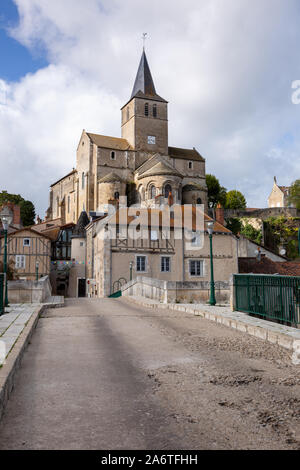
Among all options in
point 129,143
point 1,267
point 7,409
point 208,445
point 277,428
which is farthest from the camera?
point 129,143

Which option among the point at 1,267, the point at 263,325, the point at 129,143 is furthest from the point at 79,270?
the point at 263,325

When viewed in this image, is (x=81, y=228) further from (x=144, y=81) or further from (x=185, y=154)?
(x=144, y=81)

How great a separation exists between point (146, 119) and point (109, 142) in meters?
6.68

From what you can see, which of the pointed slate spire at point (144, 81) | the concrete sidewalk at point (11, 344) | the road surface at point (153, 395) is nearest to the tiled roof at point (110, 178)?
the pointed slate spire at point (144, 81)

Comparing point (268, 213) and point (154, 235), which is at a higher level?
point (268, 213)

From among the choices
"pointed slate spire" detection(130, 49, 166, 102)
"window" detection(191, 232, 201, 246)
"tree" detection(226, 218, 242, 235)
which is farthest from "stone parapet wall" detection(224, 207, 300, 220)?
"pointed slate spire" detection(130, 49, 166, 102)

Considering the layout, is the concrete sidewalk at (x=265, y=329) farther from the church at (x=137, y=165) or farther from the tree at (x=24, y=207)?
the tree at (x=24, y=207)

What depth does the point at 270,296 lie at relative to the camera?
942 centimetres

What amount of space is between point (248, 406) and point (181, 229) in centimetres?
2479

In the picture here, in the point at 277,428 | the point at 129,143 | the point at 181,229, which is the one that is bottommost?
the point at 277,428

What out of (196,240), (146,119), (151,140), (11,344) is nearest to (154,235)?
(196,240)

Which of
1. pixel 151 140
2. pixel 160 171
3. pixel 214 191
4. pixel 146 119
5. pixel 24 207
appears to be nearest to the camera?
pixel 160 171

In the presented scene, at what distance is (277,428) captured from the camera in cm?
339

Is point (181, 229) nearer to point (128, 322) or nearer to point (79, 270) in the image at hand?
point (79, 270)
